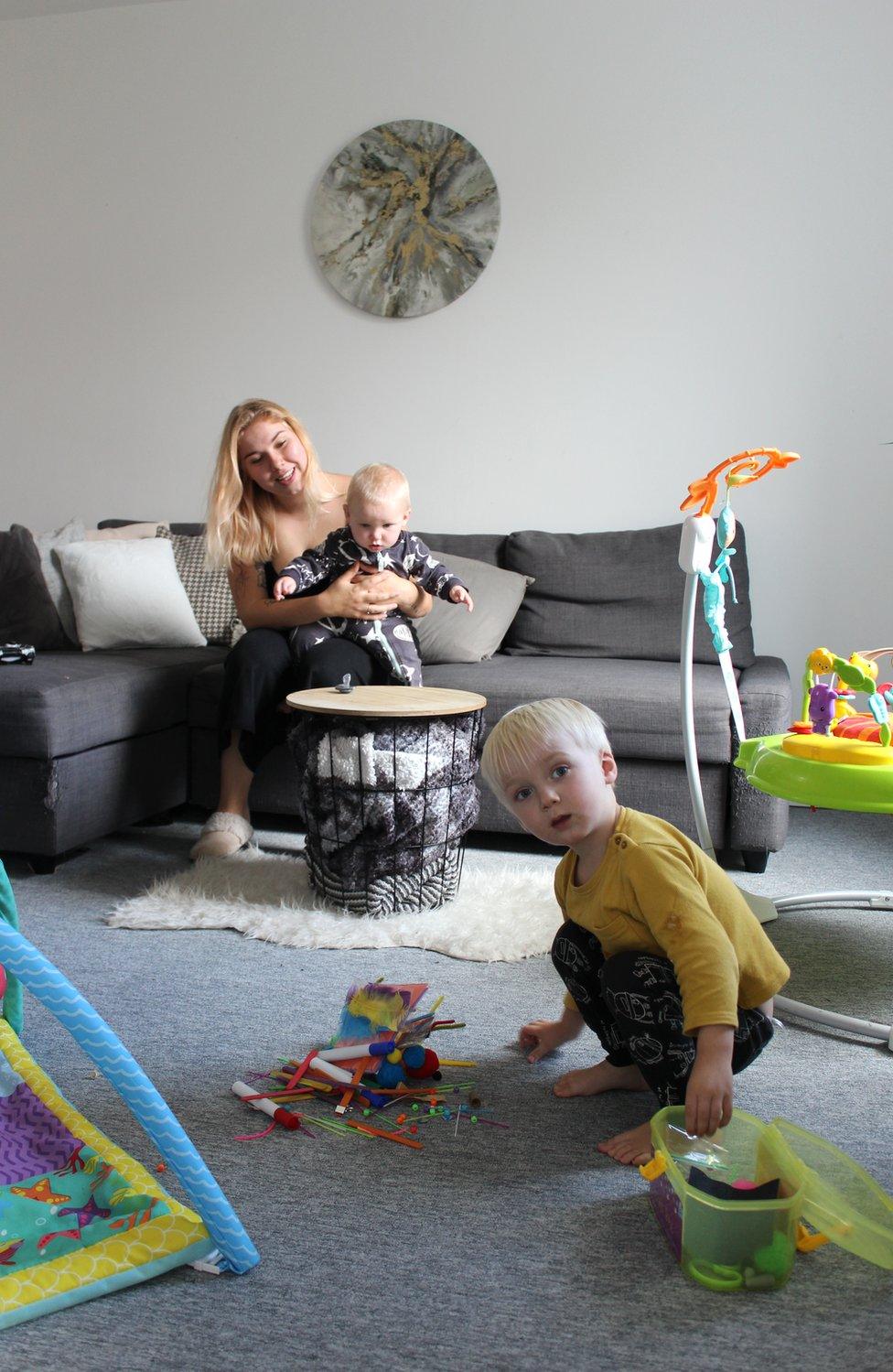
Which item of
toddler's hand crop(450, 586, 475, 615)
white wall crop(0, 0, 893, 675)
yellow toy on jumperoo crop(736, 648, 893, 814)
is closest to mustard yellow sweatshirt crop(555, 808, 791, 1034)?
yellow toy on jumperoo crop(736, 648, 893, 814)

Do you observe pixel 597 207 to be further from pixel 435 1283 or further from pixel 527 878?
pixel 435 1283

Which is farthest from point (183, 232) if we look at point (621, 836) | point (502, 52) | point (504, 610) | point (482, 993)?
point (621, 836)

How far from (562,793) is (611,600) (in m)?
2.05

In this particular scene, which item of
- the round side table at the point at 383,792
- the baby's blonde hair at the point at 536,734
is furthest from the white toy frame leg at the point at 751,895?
the baby's blonde hair at the point at 536,734

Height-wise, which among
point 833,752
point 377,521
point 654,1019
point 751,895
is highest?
point 377,521

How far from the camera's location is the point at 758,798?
2643 mm

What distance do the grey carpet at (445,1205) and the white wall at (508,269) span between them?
1945 millimetres

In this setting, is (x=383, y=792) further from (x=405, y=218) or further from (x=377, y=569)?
(x=405, y=218)

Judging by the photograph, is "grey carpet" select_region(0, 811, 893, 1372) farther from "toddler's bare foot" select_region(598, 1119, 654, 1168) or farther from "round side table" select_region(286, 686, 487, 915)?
"round side table" select_region(286, 686, 487, 915)

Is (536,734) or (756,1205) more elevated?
(536,734)

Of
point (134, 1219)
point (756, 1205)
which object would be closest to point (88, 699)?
point (134, 1219)

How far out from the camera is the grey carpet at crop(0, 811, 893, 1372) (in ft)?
3.46

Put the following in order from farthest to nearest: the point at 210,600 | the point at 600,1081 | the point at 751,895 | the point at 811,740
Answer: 1. the point at 210,600
2. the point at 751,895
3. the point at 811,740
4. the point at 600,1081

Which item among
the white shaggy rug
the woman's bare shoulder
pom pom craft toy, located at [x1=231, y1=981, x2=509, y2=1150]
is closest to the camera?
pom pom craft toy, located at [x1=231, y1=981, x2=509, y2=1150]
